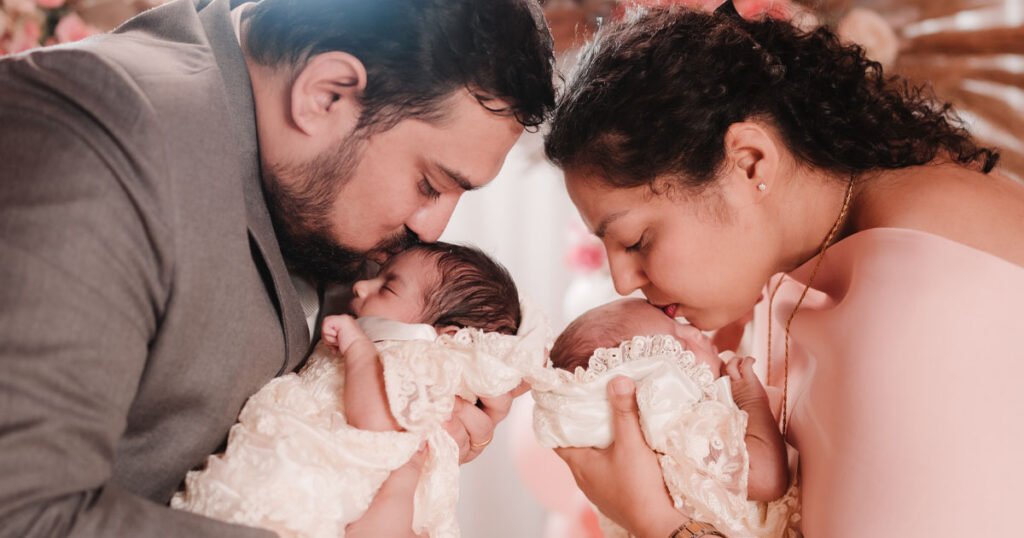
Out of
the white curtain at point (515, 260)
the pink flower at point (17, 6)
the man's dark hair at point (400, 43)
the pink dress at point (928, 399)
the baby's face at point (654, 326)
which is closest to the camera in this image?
the pink dress at point (928, 399)

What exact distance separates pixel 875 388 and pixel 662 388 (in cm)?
41

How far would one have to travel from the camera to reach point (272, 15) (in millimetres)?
1572

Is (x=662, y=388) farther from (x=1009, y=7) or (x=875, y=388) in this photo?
(x=1009, y=7)

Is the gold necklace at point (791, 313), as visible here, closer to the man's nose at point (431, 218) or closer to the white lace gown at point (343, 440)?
the white lace gown at point (343, 440)

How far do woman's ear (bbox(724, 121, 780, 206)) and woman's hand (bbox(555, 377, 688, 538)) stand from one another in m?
0.45

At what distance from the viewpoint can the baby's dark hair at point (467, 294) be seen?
166 cm

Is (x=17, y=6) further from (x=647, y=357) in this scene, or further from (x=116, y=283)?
(x=647, y=357)

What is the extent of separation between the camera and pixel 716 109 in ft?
5.40

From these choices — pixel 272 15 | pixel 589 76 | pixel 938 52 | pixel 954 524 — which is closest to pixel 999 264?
pixel 954 524

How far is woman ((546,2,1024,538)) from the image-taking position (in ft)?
4.22

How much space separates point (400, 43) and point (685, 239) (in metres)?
0.68

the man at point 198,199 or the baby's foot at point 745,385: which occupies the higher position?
the man at point 198,199

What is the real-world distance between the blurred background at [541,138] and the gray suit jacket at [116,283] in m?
1.08

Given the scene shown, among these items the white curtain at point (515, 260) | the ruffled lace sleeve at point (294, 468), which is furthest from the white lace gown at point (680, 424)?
the white curtain at point (515, 260)
